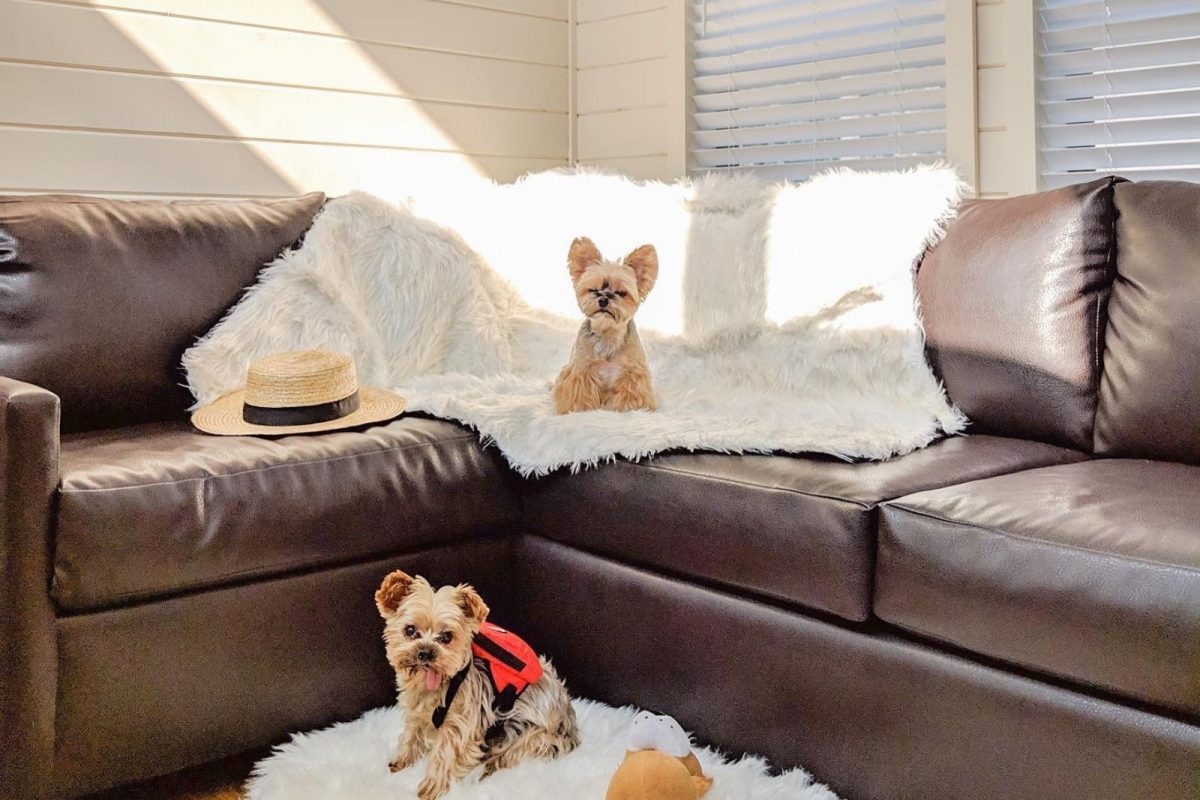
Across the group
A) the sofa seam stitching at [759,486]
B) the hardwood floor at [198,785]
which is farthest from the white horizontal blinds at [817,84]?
the hardwood floor at [198,785]

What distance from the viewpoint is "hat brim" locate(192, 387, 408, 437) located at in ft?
6.43

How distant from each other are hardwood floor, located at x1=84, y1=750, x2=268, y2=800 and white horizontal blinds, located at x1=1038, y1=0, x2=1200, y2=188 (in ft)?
6.54

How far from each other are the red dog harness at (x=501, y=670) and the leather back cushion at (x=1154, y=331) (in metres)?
1.01

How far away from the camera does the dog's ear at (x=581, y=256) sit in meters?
2.13

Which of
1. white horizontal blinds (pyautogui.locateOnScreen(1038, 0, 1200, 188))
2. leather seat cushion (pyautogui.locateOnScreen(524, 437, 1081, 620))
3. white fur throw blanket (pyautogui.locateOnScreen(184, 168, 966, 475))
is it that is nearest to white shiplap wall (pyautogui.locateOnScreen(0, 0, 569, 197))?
white fur throw blanket (pyautogui.locateOnScreen(184, 168, 966, 475))

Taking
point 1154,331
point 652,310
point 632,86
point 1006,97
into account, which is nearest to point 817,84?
point 1006,97

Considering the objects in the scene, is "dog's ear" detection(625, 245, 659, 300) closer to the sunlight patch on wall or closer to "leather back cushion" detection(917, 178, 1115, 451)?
"leather back cushion" detection(917, 178, 1115, 451)

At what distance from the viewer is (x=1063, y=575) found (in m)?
1.30

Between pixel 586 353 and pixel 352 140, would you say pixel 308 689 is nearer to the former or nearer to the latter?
pixel 586 353

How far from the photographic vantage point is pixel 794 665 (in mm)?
1603

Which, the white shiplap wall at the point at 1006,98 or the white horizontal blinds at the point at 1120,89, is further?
the white shiplap wall at the point at 1006,98

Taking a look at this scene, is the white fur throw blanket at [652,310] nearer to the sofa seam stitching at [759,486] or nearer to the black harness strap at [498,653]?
the sofa seam stitching at [759,486]

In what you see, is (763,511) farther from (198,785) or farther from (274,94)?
(274,94)

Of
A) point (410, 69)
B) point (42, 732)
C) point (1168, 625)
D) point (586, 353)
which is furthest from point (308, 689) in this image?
point (410, 69)
